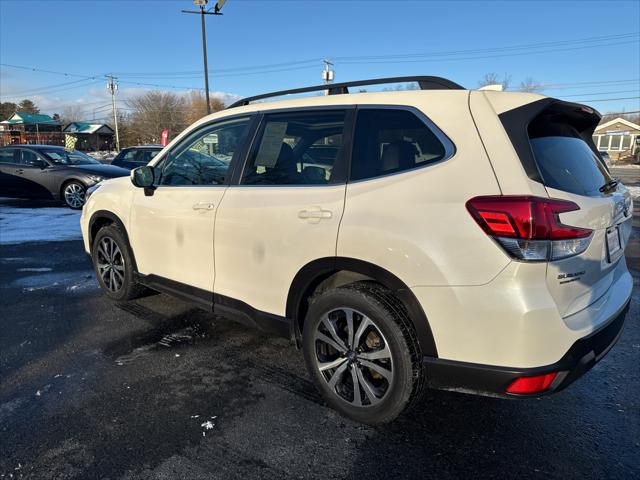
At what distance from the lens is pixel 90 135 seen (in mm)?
68188

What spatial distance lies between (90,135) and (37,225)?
2645 inches

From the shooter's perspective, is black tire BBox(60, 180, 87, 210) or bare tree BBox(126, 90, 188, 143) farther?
bare tree BBox(126, 90, 188, 143)

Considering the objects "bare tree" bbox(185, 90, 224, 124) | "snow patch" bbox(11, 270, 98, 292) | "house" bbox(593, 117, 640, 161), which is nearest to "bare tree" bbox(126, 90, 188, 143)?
"bare tree" bbox(185, 90, 224, 124)

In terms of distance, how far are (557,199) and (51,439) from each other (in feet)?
9.42

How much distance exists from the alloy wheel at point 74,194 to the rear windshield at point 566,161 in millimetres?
10931

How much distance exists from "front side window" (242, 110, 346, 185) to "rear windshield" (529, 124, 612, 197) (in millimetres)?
1086

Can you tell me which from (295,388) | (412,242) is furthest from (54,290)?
(412,242)

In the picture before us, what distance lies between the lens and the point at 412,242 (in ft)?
7.43

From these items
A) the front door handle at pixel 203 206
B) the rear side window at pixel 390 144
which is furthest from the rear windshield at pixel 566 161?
the front door handle at pixel 203 206

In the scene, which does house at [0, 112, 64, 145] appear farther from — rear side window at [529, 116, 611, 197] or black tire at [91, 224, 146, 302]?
rear side window at [529, 116, 611, 197]

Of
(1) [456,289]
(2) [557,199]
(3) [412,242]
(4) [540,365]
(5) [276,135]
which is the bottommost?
(4) [540,365]

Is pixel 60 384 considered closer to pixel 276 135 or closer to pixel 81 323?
pixel 81 323

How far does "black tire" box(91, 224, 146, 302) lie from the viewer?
435 cm

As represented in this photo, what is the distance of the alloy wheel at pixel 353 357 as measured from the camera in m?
2.53
